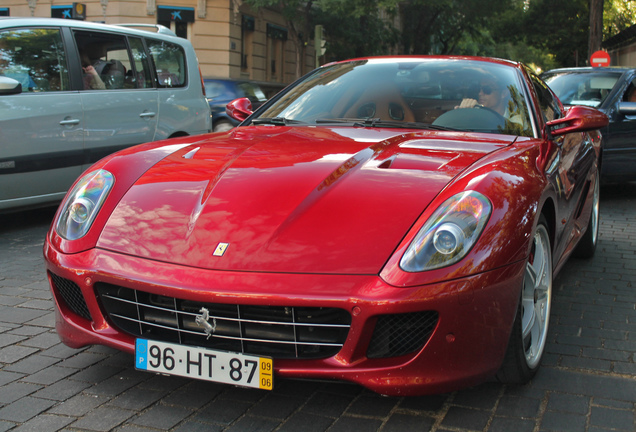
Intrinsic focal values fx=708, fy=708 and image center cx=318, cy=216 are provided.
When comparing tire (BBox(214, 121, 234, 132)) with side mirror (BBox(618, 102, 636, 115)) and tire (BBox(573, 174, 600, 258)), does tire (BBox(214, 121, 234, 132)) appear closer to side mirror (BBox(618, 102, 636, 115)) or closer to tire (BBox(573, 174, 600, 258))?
side mirror (BBox(618, 102, 636, 115))

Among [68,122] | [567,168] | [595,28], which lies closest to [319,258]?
[567,168]

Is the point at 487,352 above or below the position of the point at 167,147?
below

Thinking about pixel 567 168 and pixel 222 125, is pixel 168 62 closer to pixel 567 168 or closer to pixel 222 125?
pixel 567 168

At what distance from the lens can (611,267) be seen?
516 cm

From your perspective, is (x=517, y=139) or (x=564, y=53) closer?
(x=517, y=139)

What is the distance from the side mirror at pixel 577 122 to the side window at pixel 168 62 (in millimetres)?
4752

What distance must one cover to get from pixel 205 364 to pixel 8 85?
399 centimetres

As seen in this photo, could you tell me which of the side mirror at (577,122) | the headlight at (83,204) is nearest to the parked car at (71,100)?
the headlight at (83,204)

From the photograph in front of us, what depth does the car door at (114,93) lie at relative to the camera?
21.4 feet

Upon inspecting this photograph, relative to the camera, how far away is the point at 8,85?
5.50 m

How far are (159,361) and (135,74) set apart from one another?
5.23 m

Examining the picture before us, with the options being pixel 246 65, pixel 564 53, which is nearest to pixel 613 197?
pixel 246 65

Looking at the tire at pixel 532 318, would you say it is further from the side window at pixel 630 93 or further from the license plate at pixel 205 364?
the side window at pixel 630 93

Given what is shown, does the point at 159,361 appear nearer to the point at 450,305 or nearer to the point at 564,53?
the point at 450,305
